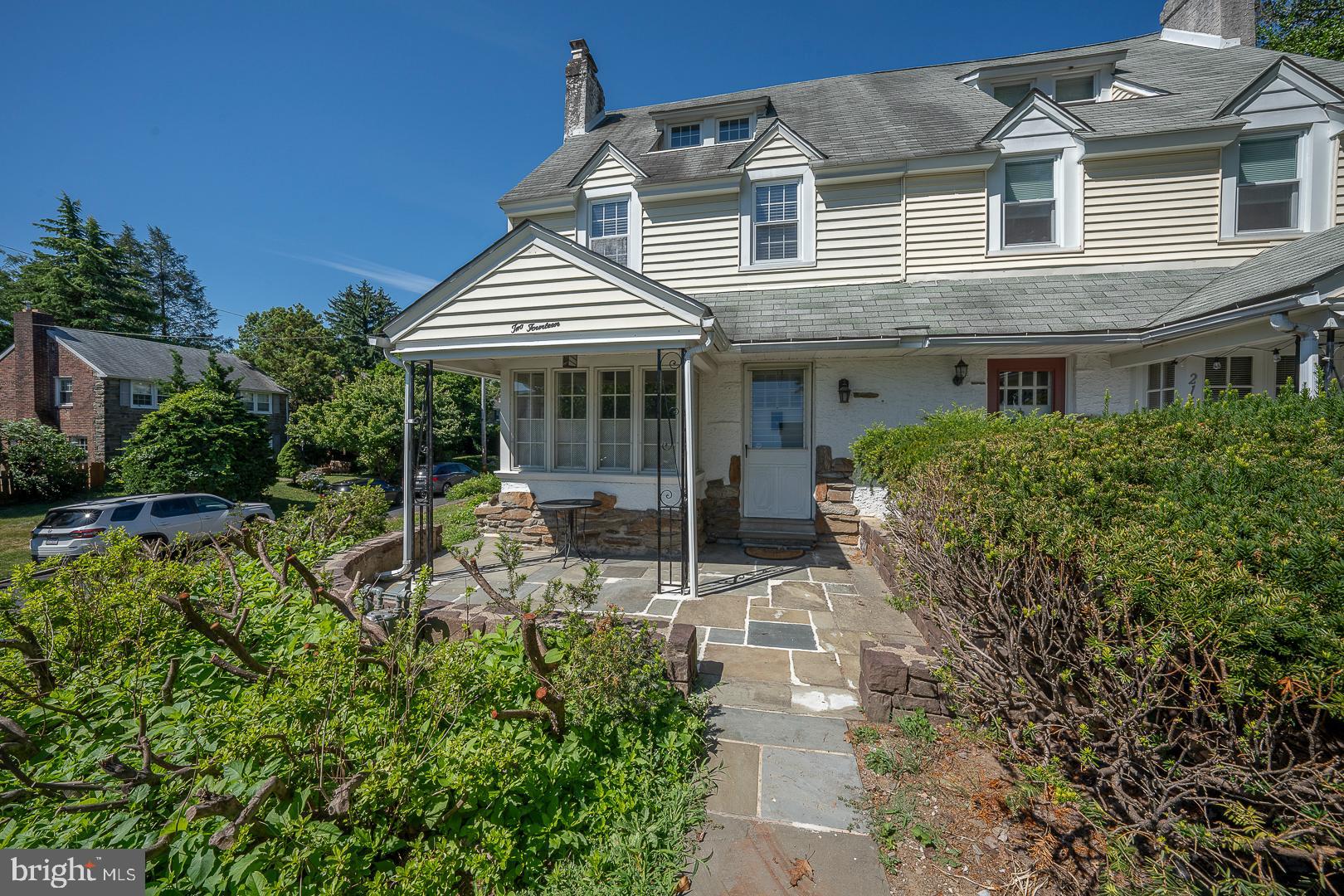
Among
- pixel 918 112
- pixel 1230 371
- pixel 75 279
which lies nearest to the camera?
pixel 1230 371

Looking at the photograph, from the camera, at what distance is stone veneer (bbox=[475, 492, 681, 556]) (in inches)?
281

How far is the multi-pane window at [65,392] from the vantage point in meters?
19.0

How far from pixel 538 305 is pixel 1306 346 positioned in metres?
8.16

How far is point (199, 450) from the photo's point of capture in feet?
41.5

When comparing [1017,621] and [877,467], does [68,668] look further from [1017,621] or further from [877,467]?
[877,467]

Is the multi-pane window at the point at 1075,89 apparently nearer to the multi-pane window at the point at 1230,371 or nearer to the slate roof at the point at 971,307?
the slate roof at the point at 971,307

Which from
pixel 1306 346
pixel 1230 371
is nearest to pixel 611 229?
pixel 1306 346

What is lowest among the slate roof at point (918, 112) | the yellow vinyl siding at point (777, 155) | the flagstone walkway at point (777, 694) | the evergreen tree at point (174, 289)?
the flagstone walkway at point (777, 694)

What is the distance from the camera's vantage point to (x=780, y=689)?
11.7ft

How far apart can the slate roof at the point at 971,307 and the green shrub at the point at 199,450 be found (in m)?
14.1

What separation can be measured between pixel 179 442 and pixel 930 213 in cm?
1815

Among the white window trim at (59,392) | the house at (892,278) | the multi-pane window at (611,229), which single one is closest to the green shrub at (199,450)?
the house at (892,278)

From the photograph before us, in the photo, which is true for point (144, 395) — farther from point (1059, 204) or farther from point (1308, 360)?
point (1308, 360)

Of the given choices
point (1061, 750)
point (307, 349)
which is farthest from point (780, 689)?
point (307, 349)
